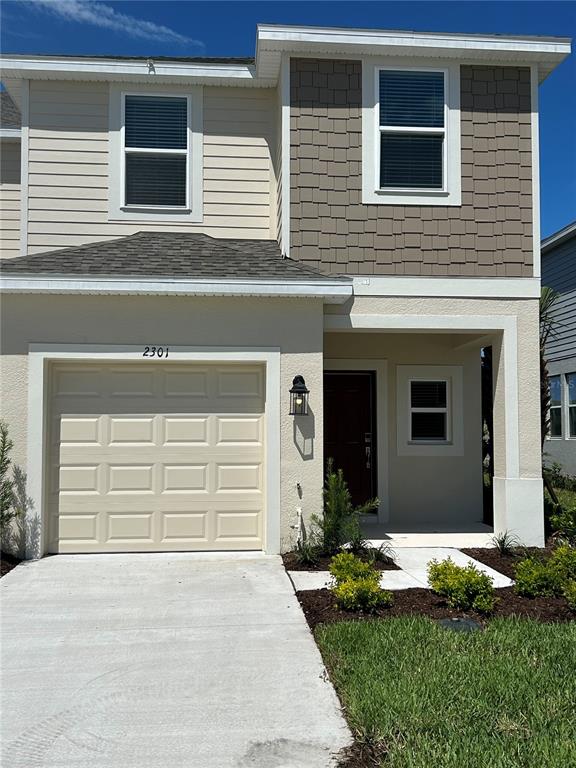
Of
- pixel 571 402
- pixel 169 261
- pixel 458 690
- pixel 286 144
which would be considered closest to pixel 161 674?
pixel 458 690

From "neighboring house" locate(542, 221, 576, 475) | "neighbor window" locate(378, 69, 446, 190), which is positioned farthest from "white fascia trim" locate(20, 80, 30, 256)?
"neighboring house" locate(542, 221, 576, 475)

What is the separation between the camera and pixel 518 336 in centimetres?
867

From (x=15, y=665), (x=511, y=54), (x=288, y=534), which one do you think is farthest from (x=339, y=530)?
(x=511, y=54)

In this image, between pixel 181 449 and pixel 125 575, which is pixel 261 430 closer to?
pixel 181 449

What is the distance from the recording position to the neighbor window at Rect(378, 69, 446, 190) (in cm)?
869

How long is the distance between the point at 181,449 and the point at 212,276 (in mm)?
2108

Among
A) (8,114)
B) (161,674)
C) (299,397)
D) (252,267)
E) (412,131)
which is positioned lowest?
(161,674)

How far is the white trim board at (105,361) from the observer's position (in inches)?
301

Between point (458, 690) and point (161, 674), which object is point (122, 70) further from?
point (458, 690)

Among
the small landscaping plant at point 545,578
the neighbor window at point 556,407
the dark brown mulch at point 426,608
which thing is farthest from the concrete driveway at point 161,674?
the neighbor window at point 556,407

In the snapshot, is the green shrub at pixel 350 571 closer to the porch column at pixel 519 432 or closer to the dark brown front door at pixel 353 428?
the porch column at pixel 519 432

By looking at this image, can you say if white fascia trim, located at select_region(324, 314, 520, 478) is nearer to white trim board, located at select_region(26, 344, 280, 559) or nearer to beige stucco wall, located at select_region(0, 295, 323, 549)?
beige stucco wall, located at select_region(0, 295, 323, 549)

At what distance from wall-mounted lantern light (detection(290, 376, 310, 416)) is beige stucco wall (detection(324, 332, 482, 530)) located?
2.51m

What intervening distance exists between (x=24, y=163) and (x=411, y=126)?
5432mm
